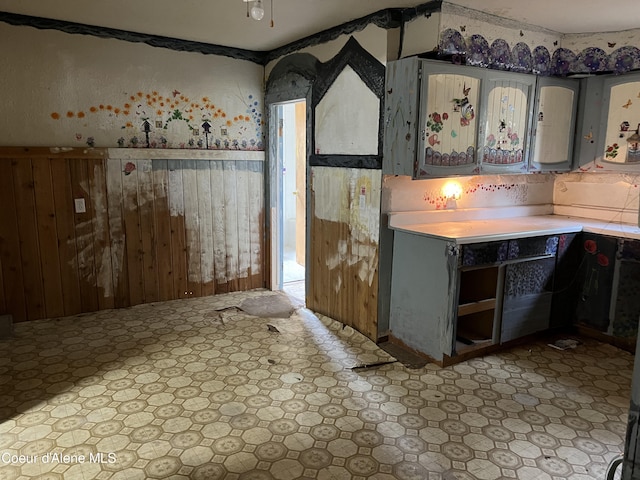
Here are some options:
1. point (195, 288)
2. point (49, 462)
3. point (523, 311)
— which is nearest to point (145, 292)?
point (195, 288)

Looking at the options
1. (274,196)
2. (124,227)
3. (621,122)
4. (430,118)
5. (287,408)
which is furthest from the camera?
(274,196)

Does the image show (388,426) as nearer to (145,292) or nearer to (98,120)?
(145,292)

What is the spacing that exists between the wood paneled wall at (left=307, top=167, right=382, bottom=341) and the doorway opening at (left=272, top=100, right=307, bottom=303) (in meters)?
0.59

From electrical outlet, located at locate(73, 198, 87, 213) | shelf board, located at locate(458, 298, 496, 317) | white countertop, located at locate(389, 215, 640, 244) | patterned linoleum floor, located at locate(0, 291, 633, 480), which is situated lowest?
patterned linoleum floor, located at locate(0, 291, 633, 480)

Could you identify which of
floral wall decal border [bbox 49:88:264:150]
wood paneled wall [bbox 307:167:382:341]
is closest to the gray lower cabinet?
wood paneled wall [bbox 307:167:382:341]

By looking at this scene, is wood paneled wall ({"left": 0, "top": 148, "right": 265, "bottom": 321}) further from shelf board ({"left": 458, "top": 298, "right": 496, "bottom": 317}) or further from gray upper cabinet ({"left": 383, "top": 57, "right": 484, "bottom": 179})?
shelf board ({"left": 458, "top": 298, "right": 496, "bottom": 317})

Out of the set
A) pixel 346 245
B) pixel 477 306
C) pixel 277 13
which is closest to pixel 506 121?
pixel 477 306

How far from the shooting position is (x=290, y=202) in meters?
7.12

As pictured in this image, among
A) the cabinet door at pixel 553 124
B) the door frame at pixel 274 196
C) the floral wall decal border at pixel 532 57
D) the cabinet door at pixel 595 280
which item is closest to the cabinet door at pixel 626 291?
the cabinet door at pixel 595 280

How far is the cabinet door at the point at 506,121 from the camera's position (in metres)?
Result: 3.39

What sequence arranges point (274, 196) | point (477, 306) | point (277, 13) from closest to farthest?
point (477, 306) → point (277, 13) → point (274, 196)

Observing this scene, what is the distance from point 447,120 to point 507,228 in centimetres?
93

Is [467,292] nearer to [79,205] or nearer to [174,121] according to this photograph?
[174,121]

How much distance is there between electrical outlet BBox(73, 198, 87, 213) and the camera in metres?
3.97
